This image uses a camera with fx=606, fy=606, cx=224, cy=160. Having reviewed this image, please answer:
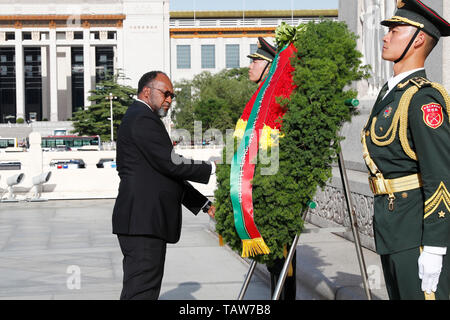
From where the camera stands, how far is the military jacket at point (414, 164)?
8.48 feet

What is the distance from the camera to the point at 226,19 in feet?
259

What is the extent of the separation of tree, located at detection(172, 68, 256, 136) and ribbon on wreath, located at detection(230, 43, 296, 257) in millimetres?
41042

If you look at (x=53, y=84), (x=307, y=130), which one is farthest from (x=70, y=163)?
(x=53, y=84)

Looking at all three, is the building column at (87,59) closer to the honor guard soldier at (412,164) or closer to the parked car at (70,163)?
the parked car at (70,163)

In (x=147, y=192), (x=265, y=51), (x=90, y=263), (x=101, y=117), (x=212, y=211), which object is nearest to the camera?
(x=147, y=192)

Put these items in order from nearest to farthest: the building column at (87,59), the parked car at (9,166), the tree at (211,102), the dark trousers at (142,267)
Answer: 1. the dark trousers at (142,267)
2. the parked car at (9,166)
3. the tree at (211,102)
4. the building column at (87,59)

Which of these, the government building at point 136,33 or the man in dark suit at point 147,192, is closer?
the man in dark suit at point 147,192

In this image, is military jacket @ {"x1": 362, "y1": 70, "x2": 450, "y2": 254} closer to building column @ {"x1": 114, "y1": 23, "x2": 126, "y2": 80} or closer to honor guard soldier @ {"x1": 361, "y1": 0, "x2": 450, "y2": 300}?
honor guard soldier @ {"x1": 361, "y1": 0, "x2": 450, "y2": 300}

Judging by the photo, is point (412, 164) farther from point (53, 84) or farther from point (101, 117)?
point (53, 84)

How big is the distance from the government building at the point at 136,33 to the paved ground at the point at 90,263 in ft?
204

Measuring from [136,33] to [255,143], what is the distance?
240 feet

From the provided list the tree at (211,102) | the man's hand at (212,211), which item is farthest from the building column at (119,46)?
the man's hand at (212,211)

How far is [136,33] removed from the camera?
74188 millimetres

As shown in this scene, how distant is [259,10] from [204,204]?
251 ft
